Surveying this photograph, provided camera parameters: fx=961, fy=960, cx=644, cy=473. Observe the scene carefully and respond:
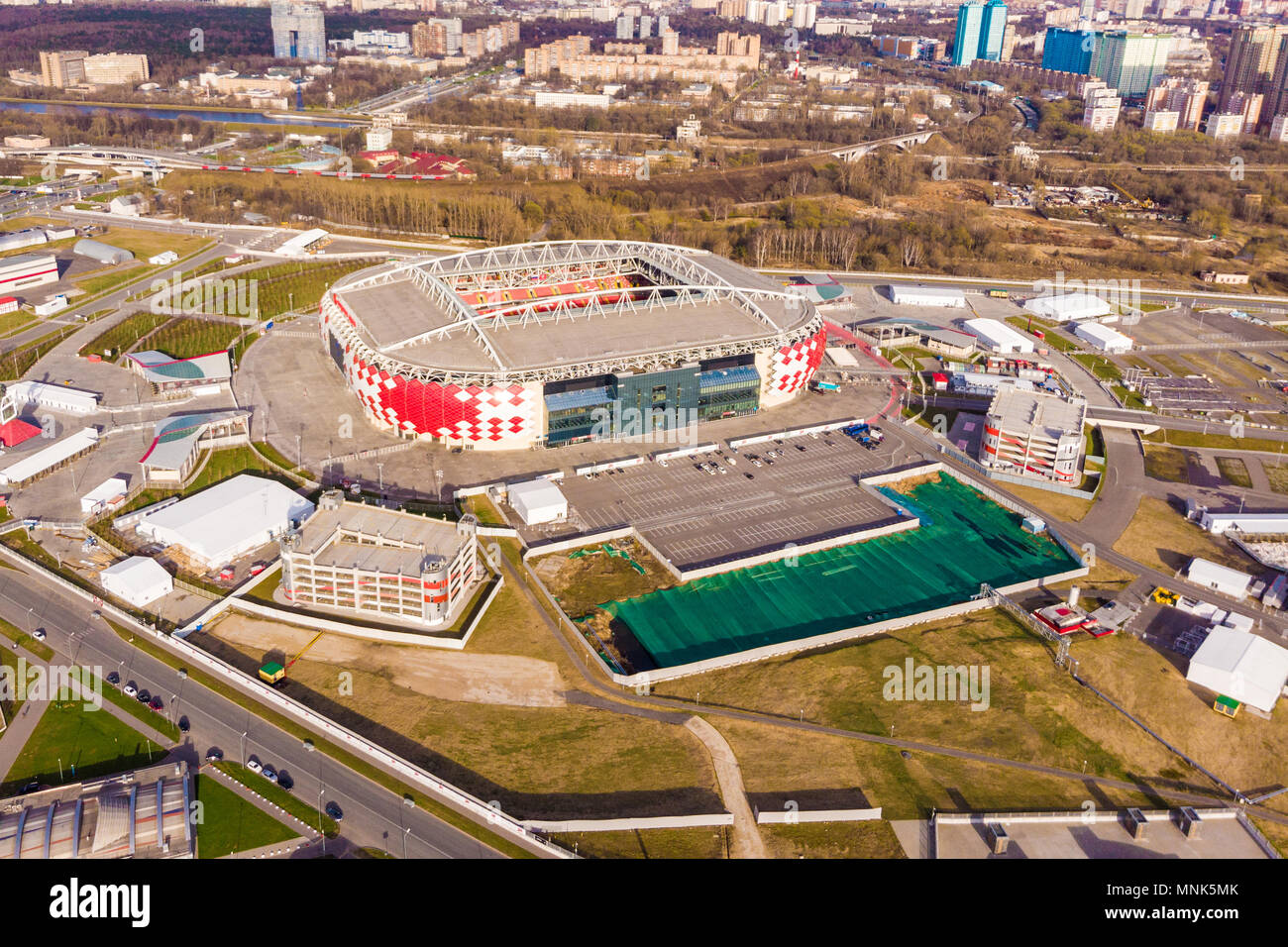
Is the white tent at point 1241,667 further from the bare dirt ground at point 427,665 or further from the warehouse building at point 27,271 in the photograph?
the warehouse building at point 27,271

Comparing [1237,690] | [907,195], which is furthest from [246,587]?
[907,195]

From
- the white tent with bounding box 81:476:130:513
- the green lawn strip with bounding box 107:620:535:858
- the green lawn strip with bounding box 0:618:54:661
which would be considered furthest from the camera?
the white tent with bounding box 81:476:130:513

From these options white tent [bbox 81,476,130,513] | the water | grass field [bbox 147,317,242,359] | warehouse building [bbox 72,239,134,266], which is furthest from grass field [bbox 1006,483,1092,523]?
the water

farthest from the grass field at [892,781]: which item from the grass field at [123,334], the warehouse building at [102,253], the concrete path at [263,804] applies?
the warehouse building at [102,253]

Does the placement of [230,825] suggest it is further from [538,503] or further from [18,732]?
[538,503]

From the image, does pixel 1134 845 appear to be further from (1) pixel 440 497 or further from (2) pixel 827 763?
(1) pixel 440 497

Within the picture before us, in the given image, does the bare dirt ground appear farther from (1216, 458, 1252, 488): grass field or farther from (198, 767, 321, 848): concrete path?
(1216, 458, 1252, 488): grass field
